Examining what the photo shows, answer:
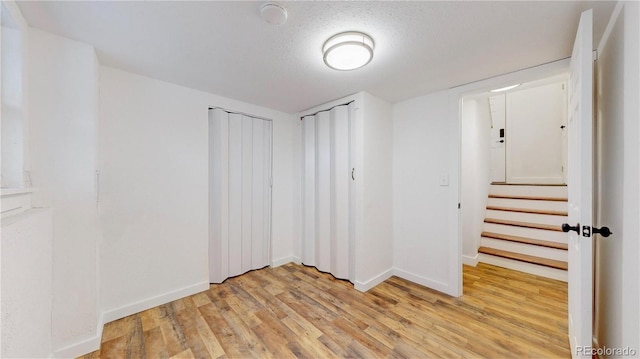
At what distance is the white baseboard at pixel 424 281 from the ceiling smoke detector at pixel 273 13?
2814mm

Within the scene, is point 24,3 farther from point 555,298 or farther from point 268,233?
point 555,298

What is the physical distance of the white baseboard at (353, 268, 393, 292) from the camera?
2491mm

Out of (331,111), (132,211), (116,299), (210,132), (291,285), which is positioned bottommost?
(291,285)

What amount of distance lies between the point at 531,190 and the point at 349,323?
388cm

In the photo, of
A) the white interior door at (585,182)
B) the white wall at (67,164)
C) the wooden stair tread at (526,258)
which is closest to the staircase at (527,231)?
the wooden stair tread at (526,258)

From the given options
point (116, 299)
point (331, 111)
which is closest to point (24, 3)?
point (116, 299)

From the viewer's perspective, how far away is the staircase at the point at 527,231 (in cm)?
282

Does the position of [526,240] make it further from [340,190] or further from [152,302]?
[152,302]

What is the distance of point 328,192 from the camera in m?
2.90

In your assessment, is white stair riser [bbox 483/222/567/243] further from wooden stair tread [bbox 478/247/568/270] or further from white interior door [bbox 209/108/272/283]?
white interior door [bbox 209/108/272/283]

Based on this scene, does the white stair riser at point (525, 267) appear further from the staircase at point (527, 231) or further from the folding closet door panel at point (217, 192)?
the folding closet door panel at point (217, 192)

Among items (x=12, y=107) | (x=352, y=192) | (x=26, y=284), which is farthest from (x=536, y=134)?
(x=12, y=107)

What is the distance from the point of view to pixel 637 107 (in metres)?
0.99

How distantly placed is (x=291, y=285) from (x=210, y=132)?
2.00m
